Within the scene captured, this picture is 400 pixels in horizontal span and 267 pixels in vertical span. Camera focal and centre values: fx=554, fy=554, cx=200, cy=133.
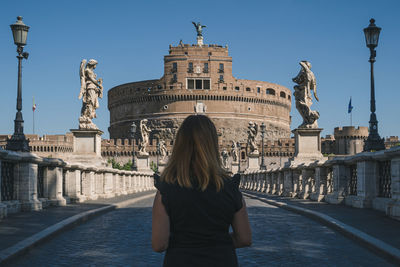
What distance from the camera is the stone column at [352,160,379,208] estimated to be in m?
9.88

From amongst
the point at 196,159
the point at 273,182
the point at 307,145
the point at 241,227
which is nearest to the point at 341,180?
the point at 307,145

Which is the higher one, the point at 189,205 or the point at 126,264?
the point at 189,205

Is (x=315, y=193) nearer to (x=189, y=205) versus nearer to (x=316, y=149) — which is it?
(x=316, y=149)

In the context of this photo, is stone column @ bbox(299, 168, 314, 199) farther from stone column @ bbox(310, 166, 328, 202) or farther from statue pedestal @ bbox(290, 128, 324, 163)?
statue pedestal @ bbox(290, 128, 324, 163)

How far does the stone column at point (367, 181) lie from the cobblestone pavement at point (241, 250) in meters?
1.83

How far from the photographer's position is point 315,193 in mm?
13898

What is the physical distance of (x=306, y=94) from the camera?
17016 millimetres

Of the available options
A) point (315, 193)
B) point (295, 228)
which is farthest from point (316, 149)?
point (295, 228)

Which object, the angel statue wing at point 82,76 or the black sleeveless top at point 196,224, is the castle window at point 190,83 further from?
the black sleeveless top at point 196,224

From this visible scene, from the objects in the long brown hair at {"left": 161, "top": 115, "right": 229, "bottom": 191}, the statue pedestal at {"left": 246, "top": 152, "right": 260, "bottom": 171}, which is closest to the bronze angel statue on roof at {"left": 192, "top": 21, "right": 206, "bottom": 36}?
the statue pedestal at {"left": 246, "top": 152, "right": 260, "bottom": 171}

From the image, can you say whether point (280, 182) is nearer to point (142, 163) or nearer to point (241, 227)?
point (241, 227)

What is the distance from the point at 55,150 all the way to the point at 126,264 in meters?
91.7

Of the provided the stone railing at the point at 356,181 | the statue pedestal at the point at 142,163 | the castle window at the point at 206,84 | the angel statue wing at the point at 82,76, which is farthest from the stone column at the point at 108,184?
the castle window at the point at 206,84

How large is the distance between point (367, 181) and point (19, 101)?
752 centimetres
